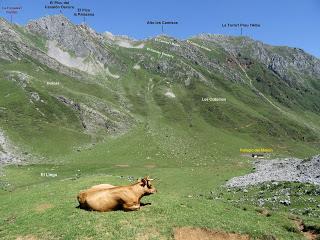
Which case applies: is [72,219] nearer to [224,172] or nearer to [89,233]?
[89,233]

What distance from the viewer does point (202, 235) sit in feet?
82.3

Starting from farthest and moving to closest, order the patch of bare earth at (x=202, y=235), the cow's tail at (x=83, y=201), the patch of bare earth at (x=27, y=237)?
the cow's tail at (x=83, y=201) < the patch of bare earth at (x=202, y=235) < the patch of bare earth at (x=27, y=237)

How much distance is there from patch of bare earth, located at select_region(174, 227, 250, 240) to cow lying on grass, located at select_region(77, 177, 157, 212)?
402 cm

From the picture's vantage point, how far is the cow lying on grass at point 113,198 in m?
27.5

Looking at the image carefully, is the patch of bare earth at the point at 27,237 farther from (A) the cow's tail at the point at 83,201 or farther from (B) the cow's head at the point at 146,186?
(B) the cow's head at the point at 146,186

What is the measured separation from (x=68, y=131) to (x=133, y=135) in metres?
24.0

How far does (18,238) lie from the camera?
23766mm

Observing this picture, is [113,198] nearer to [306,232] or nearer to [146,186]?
[146,186]

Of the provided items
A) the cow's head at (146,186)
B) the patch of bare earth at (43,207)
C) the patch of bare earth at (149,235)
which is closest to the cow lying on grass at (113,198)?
the cow's head at (146,186)

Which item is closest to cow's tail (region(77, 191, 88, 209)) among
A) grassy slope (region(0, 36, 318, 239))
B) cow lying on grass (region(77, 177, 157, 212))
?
→ cow lying on grass (region(77, 177, 157, 212))

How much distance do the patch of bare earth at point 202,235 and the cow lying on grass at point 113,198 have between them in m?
4.02

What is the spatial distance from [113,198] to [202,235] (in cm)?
633

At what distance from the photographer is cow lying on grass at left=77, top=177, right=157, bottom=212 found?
27547 millimetres

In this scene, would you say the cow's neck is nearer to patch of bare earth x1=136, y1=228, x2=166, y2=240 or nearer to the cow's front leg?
the cow's front leg
